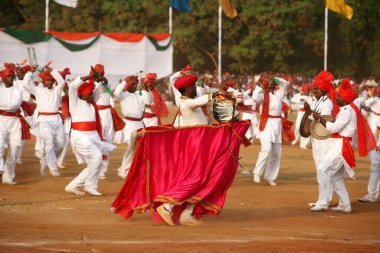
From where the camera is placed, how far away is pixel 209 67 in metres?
58.3

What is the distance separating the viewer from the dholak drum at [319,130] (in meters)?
14.3

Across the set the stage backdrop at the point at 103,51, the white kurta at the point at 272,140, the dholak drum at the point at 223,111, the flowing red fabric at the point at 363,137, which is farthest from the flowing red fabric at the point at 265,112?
the stage backdrop at the point at 103,51

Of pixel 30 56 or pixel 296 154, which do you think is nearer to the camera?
pixel 296 154

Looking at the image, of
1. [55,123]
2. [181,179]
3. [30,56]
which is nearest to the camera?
[181,179]

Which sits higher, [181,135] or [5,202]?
[181,135]

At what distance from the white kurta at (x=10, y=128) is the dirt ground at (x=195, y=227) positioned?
0.37 meters

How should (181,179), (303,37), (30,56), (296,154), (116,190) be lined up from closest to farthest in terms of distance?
(181,179), (116,190), (296,154), (30,56), (303,37)

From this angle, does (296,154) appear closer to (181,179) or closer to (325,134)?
(325,134)

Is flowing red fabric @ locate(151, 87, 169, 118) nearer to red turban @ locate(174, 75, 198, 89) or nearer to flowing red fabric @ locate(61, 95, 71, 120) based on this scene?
flowing red fabric @ locate(61, 95, 71, 120)

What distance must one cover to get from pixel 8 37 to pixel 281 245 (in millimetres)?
24149

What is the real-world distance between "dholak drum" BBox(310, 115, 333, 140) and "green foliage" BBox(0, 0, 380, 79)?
3965 centimetres

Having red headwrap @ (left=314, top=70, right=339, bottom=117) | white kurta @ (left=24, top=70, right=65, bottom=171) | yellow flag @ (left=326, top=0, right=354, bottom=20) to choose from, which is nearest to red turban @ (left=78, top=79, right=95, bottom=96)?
white kurta @ (left=24, top=70, right=65, bottom=171)

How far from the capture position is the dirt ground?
427 inches

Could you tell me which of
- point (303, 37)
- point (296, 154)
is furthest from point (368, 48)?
point (296, 154)
